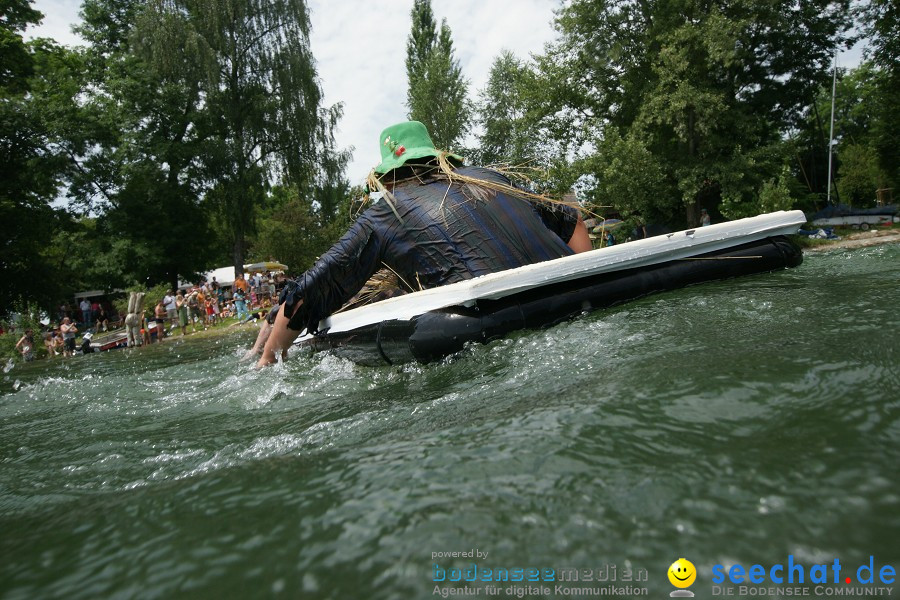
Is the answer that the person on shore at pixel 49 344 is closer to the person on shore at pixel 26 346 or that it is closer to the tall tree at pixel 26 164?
the person on shore at pixel 26 346

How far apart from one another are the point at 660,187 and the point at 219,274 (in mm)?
29121

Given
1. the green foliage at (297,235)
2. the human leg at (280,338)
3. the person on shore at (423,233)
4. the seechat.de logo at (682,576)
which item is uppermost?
the green foliage at (297,235)

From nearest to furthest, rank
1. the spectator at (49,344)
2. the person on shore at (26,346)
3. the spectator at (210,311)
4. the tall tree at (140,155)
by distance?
1. the person on shore at (26,346)
2. the spectator at (49,344)
3. the spectator at (210,311)
4. the tall tree at (140,155)

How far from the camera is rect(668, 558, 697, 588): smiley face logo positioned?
0.93 m

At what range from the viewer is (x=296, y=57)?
24.3 m

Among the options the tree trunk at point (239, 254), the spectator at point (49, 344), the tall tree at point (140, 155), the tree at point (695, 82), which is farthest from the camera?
the tree trunk at point (239, 254)

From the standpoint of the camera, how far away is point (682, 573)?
95cm

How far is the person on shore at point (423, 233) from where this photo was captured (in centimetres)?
326

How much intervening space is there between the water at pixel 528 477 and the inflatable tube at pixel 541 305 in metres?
0.25

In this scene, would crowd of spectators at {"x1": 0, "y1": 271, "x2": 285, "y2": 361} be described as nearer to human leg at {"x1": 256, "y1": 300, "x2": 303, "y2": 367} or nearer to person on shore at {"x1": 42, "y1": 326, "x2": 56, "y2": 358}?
person on shore at {"x1": 42, "y1": 326, "x2": 56, "y2": 358}

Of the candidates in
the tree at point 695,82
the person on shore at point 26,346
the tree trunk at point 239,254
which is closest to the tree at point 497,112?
the tree at point 695,82

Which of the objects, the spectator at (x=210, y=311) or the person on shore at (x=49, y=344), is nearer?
the person on shore at (x=49, y=344)

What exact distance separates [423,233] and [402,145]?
80cm

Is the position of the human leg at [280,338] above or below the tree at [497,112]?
below
